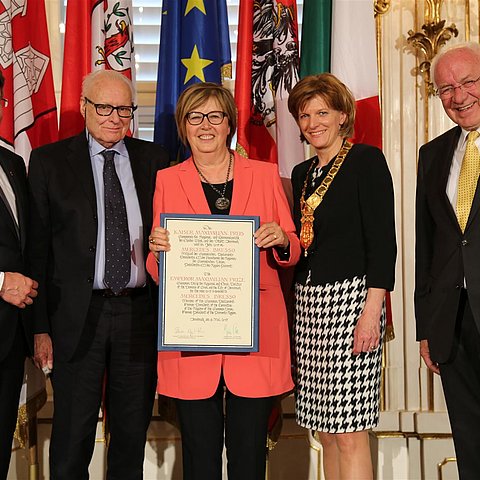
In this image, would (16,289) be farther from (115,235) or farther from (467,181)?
(467,181)

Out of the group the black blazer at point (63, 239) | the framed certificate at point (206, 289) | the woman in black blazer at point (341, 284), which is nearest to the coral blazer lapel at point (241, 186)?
the framed certificate at point (206, 289)

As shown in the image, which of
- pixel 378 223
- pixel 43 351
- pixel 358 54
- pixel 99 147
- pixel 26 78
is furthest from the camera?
pixel 358 54

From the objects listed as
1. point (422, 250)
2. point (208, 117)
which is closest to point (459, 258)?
point (422, 250)

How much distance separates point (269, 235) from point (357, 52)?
4.73 feet

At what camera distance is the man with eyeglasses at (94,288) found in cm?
278

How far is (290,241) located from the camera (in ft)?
8.67

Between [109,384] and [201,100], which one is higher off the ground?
[201,100]

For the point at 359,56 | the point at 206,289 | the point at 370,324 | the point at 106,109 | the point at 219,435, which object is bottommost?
the point at 219,435

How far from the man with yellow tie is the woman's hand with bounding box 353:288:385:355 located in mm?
227

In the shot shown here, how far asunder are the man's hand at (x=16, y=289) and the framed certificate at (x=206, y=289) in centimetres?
49

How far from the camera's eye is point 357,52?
3545mm

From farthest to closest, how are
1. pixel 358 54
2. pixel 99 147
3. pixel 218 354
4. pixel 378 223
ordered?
1. pixel 358 54
2. pixel 99 147
3. pixel 378 223
4. pixel 218 354

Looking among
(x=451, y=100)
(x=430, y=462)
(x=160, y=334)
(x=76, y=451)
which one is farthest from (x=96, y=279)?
(x=430, y=462)

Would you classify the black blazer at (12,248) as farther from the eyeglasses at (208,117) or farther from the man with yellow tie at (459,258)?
the man with yellow tie at (459,258)
